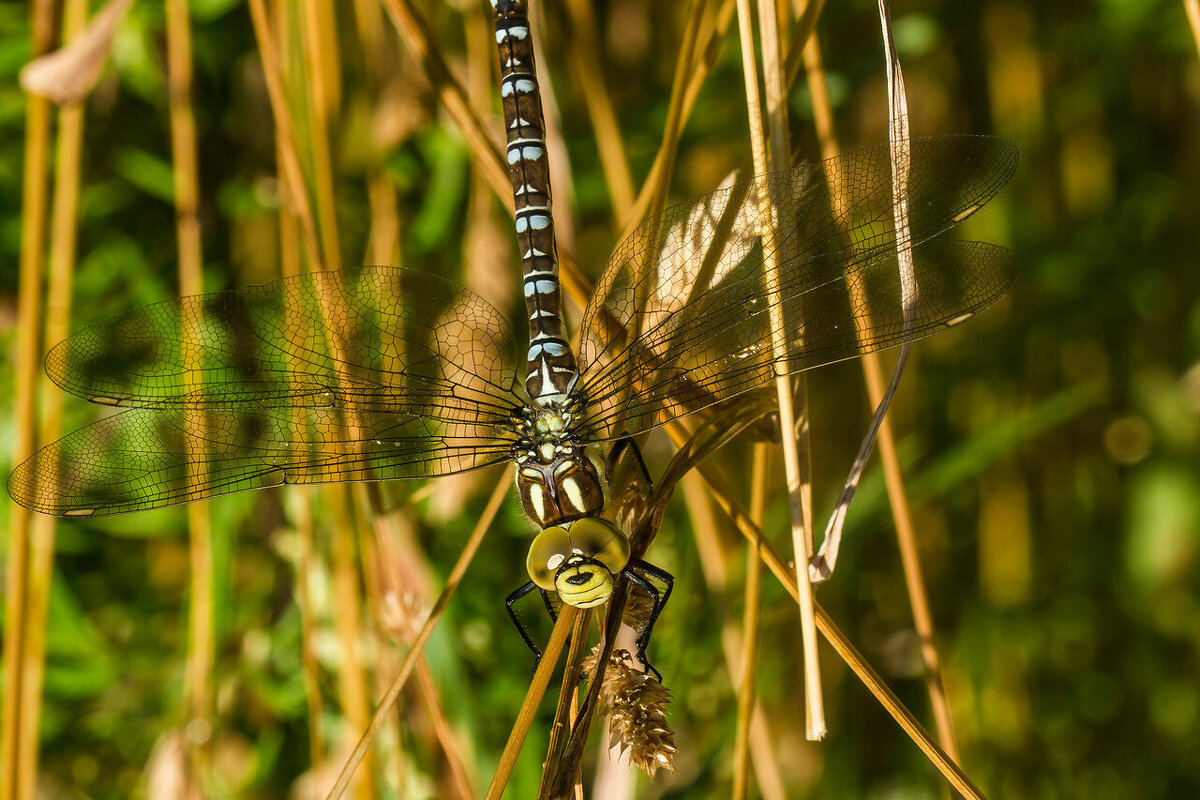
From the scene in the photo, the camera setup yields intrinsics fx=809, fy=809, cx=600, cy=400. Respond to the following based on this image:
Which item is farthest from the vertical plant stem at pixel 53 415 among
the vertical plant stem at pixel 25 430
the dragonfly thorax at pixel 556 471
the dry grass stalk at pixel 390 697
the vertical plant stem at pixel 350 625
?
the dragonfly thorax at pixel 556 471

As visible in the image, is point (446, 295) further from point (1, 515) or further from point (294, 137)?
point (1, 515)

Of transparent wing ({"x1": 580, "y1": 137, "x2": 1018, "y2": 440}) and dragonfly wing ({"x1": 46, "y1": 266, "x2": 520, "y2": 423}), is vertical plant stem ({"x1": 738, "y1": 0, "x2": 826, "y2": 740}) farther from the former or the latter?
dragonfly wing ({"x1": 46, "y1": 266, "x2": 520, "y2": 423})

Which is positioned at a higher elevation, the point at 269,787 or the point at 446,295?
the point at 446,295

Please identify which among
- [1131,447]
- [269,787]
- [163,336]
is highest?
[163,336]

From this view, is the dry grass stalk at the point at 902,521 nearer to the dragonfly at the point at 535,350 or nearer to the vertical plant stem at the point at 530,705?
→ the dragonfly at the point at 535,350

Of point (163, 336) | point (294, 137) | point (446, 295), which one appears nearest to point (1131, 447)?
point (446, 295)

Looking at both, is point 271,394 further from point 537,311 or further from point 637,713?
point 637,713

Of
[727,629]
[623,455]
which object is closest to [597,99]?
[623,455]
